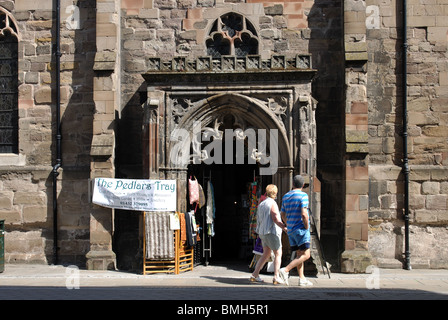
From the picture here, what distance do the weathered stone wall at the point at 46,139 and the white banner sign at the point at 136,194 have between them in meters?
1.41

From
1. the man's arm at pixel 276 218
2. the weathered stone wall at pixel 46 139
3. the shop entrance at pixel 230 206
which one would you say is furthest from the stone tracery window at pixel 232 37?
the man's arm at pixel 276 218

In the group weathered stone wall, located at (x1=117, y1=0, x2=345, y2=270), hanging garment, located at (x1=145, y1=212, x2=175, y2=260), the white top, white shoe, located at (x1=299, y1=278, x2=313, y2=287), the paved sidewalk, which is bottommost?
the paved sidewalk

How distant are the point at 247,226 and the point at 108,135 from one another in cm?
426

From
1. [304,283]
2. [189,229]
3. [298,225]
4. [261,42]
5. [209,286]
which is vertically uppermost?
[261,42]

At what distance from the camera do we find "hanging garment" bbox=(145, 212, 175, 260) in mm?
11594

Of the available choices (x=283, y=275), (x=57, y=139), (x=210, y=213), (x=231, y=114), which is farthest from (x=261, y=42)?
(x=283, y=275)

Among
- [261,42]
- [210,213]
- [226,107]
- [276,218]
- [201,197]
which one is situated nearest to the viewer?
[276,218]

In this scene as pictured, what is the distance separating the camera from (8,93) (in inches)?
563

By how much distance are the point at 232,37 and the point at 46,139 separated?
17.4 ft

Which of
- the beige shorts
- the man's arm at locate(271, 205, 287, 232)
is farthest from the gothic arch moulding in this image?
the beige shorts

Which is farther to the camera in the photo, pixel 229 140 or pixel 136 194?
pixel 229 140

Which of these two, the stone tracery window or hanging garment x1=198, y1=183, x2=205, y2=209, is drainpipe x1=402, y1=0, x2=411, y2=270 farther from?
hanging garment x1=198, y1=183, x2=205, y2=209

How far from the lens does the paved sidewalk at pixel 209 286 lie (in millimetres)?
9031

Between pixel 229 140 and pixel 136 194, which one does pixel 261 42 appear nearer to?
pixel 229 140
